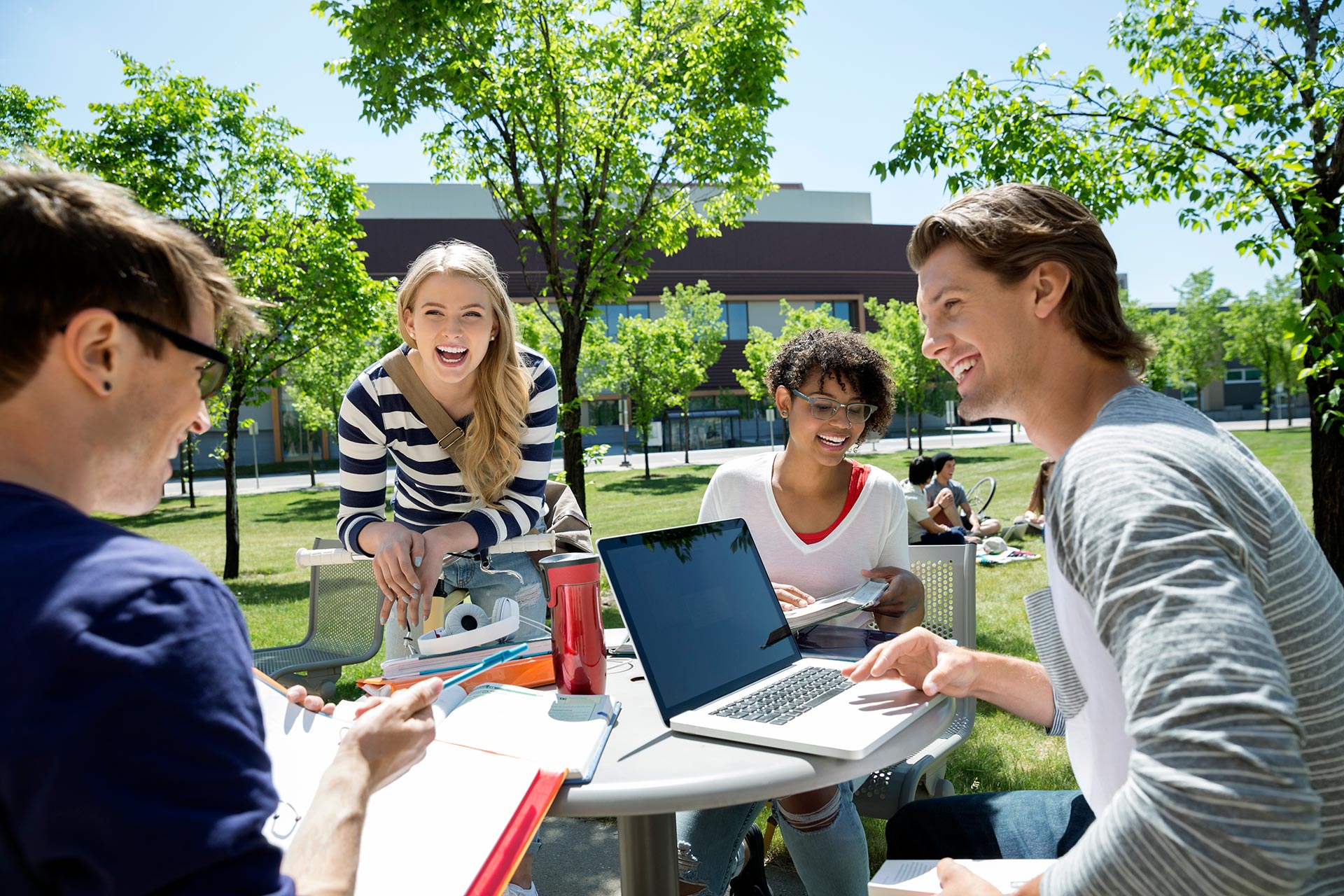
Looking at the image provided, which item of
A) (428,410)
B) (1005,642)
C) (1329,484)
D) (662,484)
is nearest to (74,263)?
(428,410)

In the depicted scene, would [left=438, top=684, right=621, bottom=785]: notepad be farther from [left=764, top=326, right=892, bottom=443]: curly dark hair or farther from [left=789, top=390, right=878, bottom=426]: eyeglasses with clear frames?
[left=764, top=326, right=892, bottom=443]: curly dark hair

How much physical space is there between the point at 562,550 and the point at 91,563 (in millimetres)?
2888

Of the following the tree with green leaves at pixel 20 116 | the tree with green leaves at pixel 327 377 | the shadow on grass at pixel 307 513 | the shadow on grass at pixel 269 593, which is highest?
the tree with green leaves at pixel 20 116

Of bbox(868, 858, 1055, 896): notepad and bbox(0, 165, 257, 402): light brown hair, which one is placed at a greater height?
bbox(0, 165, 257, 402): light brown hair

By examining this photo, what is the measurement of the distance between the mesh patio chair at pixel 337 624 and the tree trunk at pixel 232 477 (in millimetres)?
6102

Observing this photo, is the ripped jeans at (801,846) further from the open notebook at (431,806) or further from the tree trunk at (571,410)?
the tree trunk at (571,410)

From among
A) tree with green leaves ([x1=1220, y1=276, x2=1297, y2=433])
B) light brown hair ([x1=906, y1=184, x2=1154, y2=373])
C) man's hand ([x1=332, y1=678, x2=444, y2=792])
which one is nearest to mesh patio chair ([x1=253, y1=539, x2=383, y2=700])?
man's hand ([x1=332, y1=678, x2=444, y2=792])

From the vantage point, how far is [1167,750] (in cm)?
99

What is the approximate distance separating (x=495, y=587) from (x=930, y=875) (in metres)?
1.80

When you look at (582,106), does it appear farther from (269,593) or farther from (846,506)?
(269,593)

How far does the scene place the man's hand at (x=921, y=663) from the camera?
1925 mm

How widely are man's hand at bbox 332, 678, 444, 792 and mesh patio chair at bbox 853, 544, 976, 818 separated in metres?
2.09

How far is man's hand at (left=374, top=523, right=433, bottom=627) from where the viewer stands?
2455mm

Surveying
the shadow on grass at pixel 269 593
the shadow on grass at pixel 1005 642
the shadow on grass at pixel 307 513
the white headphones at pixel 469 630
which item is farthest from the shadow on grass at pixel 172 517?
the white headphones at pixel 469 630
